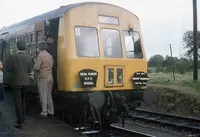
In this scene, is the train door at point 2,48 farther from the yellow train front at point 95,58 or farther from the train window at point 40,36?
the train window at point 40,36

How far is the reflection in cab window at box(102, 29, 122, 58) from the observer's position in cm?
997

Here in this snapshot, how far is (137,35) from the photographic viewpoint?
10.9 metres

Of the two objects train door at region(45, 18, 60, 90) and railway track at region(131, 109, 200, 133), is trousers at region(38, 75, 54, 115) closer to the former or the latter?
train door at region(45, 18, 60, 90)

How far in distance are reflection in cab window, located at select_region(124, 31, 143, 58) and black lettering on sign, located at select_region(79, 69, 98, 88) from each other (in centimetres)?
135

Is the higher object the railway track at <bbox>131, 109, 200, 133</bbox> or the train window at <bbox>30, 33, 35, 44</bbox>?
the train window at <bbox>30, 33, 35, 44</bbox>

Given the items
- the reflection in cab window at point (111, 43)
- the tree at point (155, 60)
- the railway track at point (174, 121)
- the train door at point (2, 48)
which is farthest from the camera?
the tree at point (155, 60)

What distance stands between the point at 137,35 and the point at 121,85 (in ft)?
5.40

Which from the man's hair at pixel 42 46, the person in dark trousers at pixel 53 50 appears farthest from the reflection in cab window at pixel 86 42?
the man's hair at pixel 42 46

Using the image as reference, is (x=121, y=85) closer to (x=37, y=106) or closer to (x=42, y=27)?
(x=42, y=27)

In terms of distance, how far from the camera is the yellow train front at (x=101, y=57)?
9.33m

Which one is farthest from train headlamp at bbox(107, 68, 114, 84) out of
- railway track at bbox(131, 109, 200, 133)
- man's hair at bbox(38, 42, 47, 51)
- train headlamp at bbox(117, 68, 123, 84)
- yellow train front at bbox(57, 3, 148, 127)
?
railway track at bbox(131, 109, 200, 133)

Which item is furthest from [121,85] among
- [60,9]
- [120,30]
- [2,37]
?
[2,37]

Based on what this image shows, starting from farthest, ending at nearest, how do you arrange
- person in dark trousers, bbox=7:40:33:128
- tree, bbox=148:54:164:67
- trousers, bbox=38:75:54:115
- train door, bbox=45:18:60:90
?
tree, bbox=148:54:164:67 → train door, bbox=45:18:60:90 → trousers, bbox=38:75:54:115 → person in dark trousers, bbox=7:40:33:128

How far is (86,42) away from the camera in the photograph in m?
9.64
